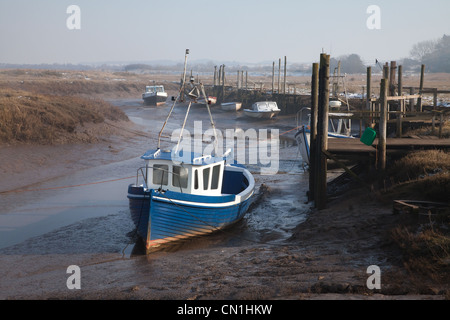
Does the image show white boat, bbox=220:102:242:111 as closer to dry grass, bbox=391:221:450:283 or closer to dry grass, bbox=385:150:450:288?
dry grass, bbox=385:150:450:288

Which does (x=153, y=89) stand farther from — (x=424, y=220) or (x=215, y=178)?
(x=424, y=220)

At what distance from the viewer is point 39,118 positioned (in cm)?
2572

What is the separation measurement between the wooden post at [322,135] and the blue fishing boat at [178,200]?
2.27 m

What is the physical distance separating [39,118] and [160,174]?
50.4 feet

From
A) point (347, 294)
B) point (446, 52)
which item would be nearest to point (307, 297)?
point (347, 294)

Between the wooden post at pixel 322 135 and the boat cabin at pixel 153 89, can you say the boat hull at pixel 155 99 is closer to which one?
the boat cabin at pixel 153 89

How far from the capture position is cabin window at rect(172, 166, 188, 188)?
502 inches

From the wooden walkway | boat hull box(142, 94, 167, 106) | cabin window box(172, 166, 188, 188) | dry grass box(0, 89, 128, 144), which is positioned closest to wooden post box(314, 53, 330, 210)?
the wooden walkway

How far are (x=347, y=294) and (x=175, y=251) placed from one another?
5.69 meters

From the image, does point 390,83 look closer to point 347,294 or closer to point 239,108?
point 347,294

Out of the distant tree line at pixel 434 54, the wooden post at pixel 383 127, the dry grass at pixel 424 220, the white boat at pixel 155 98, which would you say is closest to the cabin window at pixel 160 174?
the dry grass at pixel 424 220

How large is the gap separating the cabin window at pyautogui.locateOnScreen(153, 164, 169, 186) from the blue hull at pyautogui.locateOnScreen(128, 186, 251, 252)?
718mm

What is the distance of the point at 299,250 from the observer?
1028 cm

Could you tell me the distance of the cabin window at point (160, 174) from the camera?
12758mm
